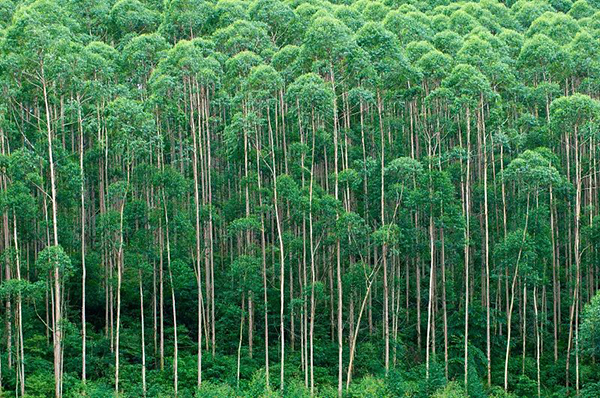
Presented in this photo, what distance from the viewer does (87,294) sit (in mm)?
33406

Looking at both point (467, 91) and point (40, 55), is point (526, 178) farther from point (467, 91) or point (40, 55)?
point (40, 55)

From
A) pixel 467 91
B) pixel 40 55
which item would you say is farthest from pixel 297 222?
pixel 40 55

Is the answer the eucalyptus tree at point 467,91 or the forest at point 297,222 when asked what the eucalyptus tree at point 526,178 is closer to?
the forest at point 297,222

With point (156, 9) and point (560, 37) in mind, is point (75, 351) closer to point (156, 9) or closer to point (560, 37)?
point (156, 9)

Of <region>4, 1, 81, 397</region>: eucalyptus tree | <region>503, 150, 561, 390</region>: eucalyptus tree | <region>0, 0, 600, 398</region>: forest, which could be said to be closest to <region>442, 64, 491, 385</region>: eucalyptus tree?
<region>0, 0, 600, 398</region>: forest

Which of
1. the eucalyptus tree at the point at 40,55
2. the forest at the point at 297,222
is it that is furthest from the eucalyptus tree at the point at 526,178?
the eucalyptus tree at the point at 40,55

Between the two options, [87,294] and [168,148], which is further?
[168,148]

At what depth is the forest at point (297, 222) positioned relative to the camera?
94.9 ft

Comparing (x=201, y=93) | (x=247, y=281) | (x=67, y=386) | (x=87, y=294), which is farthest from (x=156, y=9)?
(x=67, y=386)

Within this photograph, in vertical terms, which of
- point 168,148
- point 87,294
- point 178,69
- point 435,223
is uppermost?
point 178,69

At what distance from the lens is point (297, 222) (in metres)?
32.8

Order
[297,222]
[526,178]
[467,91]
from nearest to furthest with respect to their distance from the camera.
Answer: [526,178] → [467,91] → [297,222]

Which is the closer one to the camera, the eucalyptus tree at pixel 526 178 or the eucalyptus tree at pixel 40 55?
the eucalyptus tree at pixel 40 55

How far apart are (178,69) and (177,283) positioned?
26.6 feet
